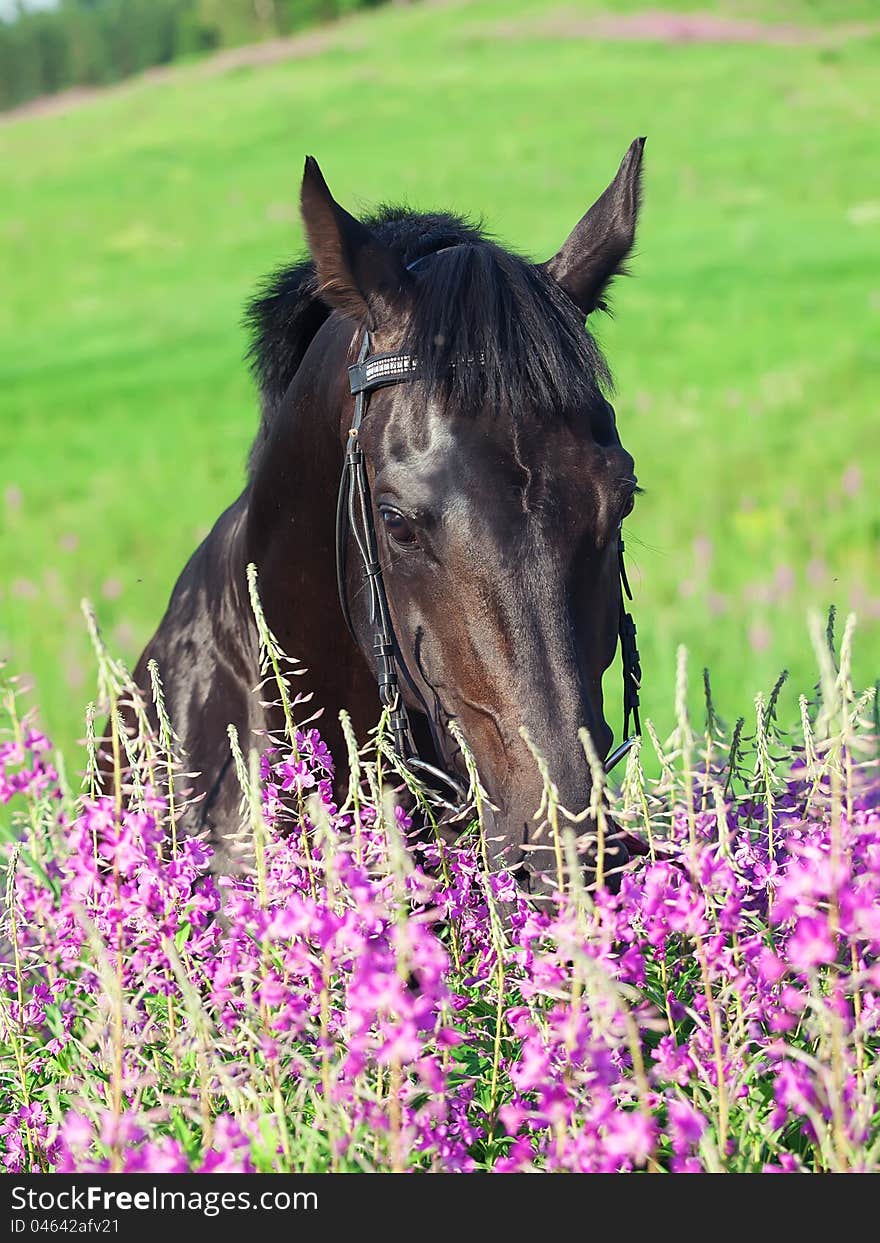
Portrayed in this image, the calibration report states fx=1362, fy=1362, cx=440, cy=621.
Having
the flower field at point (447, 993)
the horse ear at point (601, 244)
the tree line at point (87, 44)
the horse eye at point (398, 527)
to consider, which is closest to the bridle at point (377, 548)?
the horse eye at point (398, 527)

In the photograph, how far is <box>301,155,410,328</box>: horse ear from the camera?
140 inches

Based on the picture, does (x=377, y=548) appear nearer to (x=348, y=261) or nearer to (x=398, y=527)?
(x=398, y=527)

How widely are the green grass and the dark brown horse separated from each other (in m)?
0.83

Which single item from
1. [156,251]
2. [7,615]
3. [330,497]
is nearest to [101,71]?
[156,251]

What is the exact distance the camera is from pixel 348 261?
11.9 ft

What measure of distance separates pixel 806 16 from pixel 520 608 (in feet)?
180

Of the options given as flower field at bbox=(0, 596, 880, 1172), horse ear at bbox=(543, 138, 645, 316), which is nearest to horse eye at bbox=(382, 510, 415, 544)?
flower field at bbox=(0, 596, 880, 1172)

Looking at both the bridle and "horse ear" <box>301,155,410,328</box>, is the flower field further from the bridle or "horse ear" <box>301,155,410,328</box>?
"horse ear" <box>301,155,410,328</box>

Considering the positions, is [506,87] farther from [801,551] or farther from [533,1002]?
[533,1002]

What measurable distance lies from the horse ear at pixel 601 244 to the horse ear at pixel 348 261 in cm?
47

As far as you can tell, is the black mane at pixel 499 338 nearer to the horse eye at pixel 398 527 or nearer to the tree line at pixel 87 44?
the horse eye at pixel 398 527

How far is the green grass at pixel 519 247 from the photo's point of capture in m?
11.5

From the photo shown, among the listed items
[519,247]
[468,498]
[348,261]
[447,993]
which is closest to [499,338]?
[468,498]

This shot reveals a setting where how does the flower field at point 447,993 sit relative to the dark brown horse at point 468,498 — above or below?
below
